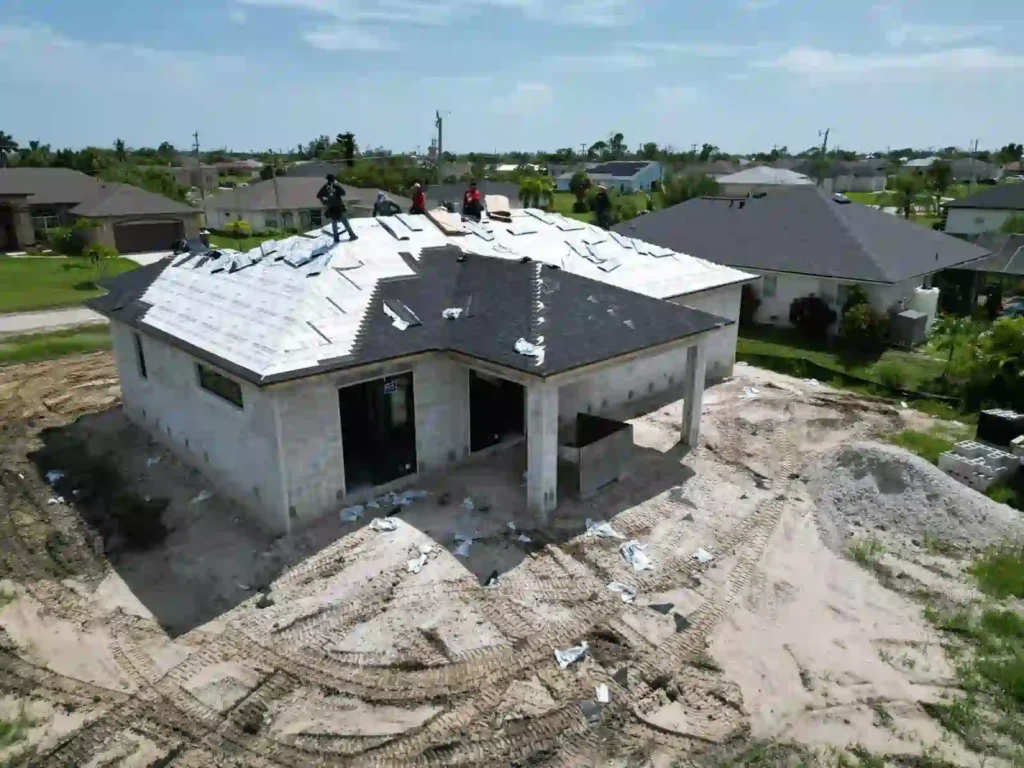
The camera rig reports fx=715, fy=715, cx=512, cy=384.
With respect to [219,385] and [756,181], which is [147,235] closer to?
[219,385]

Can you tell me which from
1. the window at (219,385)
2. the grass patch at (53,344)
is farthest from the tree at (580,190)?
the window at (219,385)

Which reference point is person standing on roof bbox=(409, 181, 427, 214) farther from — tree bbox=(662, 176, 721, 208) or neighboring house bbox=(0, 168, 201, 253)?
tree bbox=(662, 176, 721, 208)

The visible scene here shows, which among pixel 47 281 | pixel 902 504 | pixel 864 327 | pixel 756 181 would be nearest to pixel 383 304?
pixel 902 504

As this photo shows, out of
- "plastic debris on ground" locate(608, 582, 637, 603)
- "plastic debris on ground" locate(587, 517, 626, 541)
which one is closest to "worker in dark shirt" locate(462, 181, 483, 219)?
"plastic debris on ground" locate(587, 517, 626, 541)

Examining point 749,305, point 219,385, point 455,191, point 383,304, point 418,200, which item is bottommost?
point 749,305

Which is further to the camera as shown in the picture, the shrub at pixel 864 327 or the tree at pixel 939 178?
the tree at pixel 939 178

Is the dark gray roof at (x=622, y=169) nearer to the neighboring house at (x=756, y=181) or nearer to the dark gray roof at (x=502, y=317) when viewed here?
the neighboring house at (x=756, y=181)
